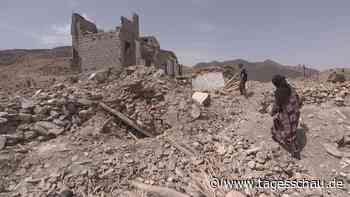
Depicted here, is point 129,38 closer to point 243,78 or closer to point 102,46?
point 102,46

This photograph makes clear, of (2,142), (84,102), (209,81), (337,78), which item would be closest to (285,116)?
(84,102)

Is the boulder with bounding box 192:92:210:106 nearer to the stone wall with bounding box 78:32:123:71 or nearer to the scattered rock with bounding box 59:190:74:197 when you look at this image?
the scattered rock with bounding box 59:190:74:197

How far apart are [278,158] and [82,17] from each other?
Result: 11.3m

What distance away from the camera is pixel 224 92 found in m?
8.17

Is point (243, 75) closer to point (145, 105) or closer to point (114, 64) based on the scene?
point (145, 105)

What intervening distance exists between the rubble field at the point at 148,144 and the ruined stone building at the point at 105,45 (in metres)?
4.52

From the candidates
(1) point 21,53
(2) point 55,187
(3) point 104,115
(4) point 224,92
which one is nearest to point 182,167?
(2) point 55,187

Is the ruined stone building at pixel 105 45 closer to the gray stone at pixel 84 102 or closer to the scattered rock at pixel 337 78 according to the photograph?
the gray stone at pixel 84 102

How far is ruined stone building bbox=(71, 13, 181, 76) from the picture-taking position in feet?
36.1

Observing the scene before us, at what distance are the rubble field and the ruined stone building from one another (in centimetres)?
452

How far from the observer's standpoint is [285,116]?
4.04 metres

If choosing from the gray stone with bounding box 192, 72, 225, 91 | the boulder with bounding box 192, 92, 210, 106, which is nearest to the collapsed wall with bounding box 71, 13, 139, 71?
the gray stone with bounding box 192, 72, 225, 91

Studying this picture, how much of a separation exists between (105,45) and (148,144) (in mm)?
7833

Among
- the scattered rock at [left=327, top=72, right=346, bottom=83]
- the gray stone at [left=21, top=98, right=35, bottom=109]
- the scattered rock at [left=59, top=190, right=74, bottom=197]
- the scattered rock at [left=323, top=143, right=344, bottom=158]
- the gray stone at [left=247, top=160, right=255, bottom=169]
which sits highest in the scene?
the scattered rock at [left=327, top=72, right=346, bottom=83]
